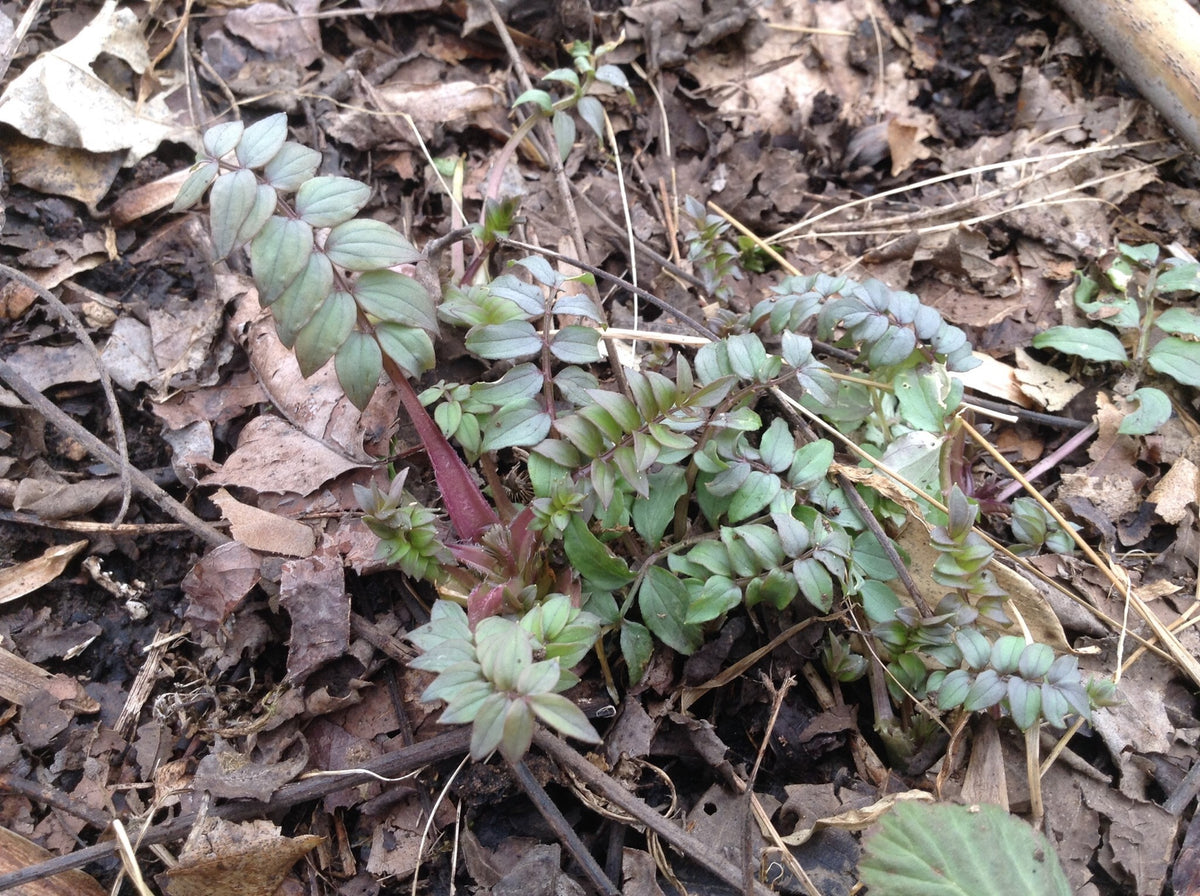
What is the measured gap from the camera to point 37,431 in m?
2.21

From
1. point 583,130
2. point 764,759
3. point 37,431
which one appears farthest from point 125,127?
point 764,759

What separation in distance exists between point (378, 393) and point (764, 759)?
1.43 meters

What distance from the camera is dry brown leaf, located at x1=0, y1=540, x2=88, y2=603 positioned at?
6.64ft

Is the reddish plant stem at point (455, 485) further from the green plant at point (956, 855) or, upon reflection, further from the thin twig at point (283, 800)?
the green plant at point (956, 855)

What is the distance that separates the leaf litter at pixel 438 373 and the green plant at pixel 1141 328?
108mm

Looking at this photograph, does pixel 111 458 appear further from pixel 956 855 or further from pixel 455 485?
pixel 956 855

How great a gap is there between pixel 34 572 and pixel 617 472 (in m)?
1.56

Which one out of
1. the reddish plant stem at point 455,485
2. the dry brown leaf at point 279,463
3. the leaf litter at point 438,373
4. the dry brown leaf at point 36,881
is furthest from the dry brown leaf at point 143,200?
the dry brown leaf at point 36,881

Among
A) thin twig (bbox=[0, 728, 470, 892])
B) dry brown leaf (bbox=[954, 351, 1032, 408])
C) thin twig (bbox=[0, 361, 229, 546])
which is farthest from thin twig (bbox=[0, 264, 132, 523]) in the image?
dry brown leaf (bbox=[954, 351, 1032, 408])

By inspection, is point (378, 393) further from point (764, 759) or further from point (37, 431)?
point (764, 759)

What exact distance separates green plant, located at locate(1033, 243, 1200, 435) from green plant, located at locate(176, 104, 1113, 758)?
0.62 m

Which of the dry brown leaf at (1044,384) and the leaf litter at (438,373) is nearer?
the leaf litter at (438,373)

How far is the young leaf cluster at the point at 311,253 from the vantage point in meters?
1.45

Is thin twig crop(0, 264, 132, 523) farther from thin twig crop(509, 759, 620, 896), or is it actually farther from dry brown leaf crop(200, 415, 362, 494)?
thin twig crop(509, 759, 620, 896)
